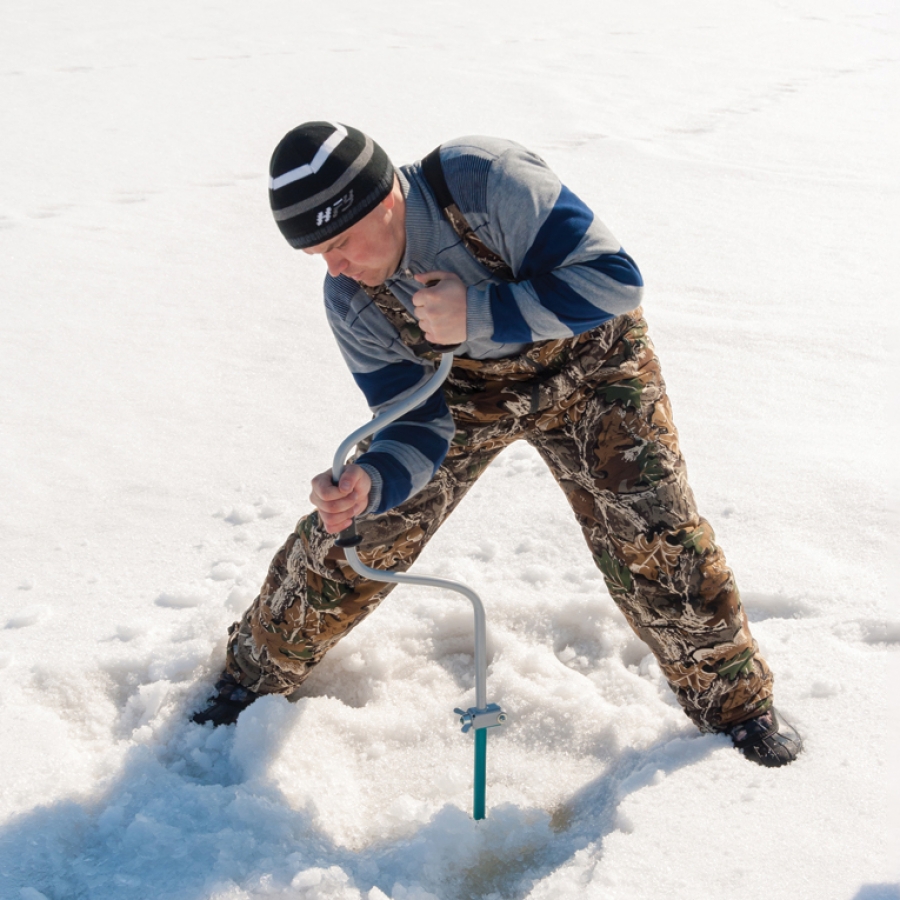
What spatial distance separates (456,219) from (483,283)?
140 millimetres

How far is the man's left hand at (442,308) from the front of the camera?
1764mm

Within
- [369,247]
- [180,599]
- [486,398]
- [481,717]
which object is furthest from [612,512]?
[180,599]

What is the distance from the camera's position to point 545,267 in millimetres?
1818

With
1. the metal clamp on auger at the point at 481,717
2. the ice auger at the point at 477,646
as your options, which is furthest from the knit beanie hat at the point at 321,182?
the metal clamp on auger at the point at 481,717

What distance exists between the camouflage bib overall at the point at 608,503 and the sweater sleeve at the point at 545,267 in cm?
11

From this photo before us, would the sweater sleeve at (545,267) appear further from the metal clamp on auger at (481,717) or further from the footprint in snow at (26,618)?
the footprint in snow at (26,618)

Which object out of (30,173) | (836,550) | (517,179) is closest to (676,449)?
(517,179)

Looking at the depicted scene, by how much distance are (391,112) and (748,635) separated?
6.26 m

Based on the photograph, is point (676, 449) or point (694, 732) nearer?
point (676, 449)

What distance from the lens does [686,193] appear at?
6.00 m

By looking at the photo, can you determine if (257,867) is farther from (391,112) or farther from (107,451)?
(391,112)

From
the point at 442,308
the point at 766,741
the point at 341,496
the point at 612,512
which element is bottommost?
the point at 766,741

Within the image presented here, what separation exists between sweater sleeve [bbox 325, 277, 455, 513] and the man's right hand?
59mm

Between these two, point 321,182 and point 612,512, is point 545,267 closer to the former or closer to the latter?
point 321,182
